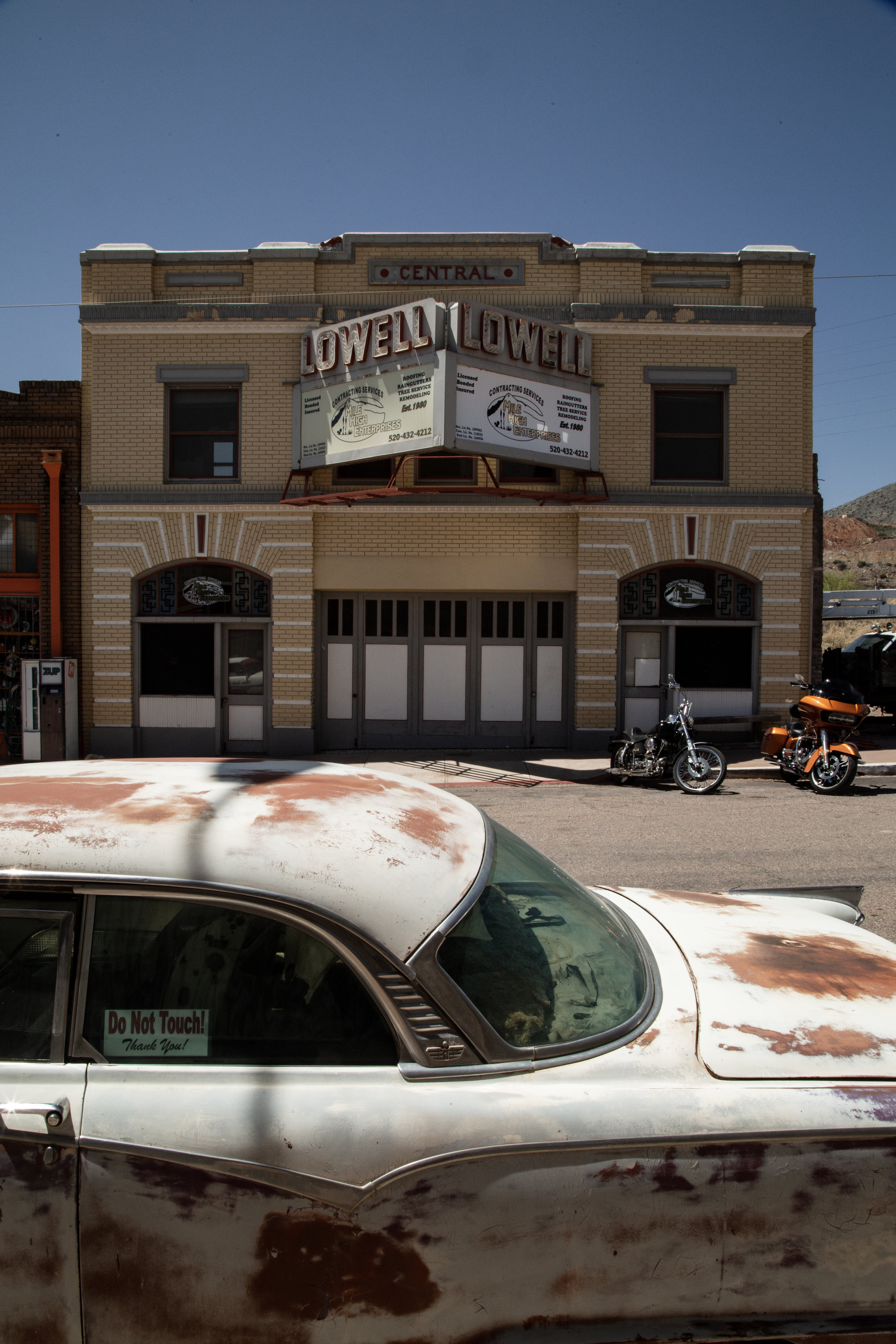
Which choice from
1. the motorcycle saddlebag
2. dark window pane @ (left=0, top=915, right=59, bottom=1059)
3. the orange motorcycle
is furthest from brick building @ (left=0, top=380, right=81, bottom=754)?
dark window pane @ (left=0, top=915, right=59, bottom=1059)

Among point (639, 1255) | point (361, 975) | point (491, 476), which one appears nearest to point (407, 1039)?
point (361, 975)

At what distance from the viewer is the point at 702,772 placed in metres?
11.9

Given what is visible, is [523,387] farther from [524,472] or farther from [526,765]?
[526,765]

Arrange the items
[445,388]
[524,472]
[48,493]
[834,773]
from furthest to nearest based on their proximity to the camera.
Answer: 1. [524,472]
2. [48,493]
3. [445,388]
4. [834,773]

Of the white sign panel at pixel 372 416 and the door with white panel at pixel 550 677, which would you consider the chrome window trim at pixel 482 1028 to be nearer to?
the white sign panel at pixel 372 416

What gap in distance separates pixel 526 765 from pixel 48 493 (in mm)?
9375

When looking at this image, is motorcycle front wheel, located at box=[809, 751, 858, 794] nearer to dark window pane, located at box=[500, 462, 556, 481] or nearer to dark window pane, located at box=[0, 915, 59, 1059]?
dark window pane, located at box=[500, 462, 556, 481]

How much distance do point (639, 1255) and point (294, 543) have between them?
14.1 meters

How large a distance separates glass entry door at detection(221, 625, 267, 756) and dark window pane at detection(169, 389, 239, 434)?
348 cm

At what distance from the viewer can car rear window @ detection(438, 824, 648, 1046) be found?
2.13 metres

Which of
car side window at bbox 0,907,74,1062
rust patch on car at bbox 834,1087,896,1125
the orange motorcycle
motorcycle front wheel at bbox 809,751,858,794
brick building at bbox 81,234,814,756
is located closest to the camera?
rust patch on car at bbox 834,1087,896,1125

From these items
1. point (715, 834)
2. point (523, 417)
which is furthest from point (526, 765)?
point (523, 417)

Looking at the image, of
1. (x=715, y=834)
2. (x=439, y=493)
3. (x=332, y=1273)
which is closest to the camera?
(x=332, y=1273)

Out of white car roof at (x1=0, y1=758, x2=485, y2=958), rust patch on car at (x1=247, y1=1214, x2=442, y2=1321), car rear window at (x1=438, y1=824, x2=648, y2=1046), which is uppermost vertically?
white car roof at (x1=0, y1=758, x2=485, y2=958)
